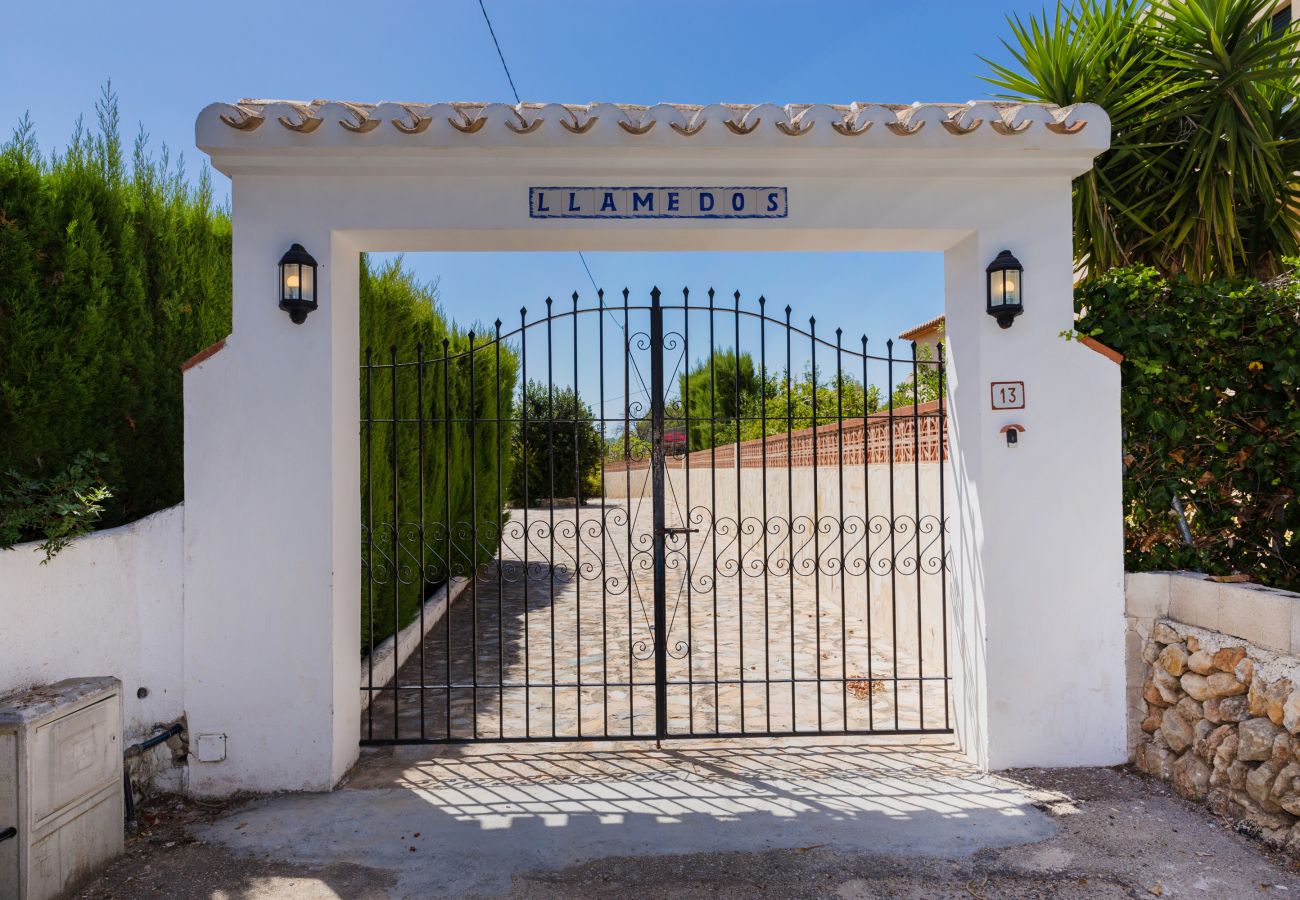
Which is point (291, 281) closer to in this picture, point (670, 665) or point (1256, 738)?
point (670, 665)

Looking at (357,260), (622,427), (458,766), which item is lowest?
(458,766)

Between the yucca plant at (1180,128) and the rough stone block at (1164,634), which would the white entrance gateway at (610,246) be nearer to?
the rough stone block at (1164,634)

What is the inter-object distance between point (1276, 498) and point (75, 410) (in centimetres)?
678

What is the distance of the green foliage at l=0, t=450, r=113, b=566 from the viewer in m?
3.33

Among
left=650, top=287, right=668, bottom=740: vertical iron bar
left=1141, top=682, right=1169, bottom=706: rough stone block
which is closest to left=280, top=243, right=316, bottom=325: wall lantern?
left=650, top=287, right=668, bottom=740: vertical iron bar

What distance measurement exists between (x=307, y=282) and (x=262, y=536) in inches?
54.5

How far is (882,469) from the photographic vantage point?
7258mm

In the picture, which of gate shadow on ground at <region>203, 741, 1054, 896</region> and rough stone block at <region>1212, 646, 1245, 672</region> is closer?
gate shadow on ground at <region>203, 741, 1054, 896</region>

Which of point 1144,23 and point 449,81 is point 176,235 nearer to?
point 449,81

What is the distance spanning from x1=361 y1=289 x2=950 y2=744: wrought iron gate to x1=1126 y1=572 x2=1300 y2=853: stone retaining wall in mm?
1075

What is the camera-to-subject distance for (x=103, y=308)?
4.00 metres

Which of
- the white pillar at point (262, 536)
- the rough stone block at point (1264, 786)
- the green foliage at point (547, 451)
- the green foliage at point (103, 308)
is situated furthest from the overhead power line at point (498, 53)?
the rough stone block at point (1264, 786)

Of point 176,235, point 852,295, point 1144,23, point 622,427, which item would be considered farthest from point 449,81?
point 852,295

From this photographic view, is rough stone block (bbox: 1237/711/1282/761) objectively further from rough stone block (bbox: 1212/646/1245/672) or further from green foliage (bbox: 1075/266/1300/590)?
green foliage (bbox: 1075/266/1300/590)
